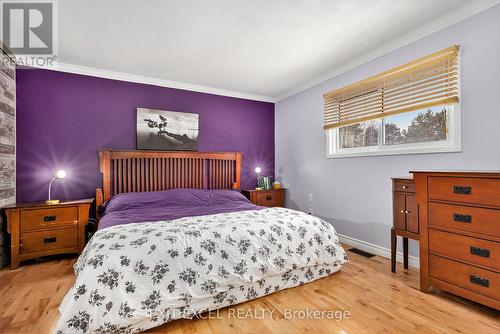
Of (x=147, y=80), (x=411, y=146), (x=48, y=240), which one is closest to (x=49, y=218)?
(x=48, y=240)

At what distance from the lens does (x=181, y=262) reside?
64.9 inches

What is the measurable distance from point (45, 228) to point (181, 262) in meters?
2.06

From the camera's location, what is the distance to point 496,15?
77.8 inches

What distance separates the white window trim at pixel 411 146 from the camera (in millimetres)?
2213

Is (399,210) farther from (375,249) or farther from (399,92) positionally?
(399,92)

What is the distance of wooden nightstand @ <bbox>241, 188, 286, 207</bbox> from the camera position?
4004mm

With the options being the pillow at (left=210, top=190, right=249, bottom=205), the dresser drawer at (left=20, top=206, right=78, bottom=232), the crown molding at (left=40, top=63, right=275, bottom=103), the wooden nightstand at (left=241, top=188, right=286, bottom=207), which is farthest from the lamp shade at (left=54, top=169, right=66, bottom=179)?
the wooden nightstand at (left=241, top=188, right=286, bottom=207)

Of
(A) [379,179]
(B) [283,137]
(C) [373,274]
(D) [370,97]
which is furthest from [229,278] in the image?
(B) [283,137]

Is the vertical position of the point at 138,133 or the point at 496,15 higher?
the point at 496,15

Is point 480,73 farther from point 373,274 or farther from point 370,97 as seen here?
point 373,274

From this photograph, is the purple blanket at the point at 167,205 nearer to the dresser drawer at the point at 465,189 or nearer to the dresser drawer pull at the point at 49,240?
the dresser drawer pull at the point at 49,240

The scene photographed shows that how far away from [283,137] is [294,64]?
1499 mm
